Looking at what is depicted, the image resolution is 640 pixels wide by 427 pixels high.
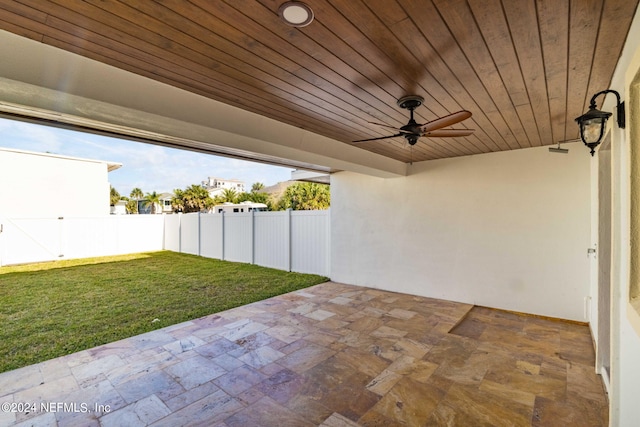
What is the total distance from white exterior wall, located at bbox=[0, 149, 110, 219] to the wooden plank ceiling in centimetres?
1044

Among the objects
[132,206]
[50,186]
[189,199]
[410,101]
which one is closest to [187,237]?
[50,186]

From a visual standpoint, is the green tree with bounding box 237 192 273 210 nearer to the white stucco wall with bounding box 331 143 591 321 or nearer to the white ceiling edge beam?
the white stucco wall with bounding box 331 143 591 321

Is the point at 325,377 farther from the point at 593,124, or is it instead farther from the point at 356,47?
the point at 593,124

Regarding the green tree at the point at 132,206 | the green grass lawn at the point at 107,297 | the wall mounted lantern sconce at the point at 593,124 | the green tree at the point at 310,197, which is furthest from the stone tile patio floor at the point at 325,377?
the green tree at the point at 132,206

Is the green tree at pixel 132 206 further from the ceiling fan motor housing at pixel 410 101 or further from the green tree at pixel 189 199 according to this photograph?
the ceiling fan motor housing at pixel 410 101

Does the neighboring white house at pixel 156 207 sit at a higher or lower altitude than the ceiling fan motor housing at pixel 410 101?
lower

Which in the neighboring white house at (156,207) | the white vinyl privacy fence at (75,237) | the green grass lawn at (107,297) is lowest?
the green grass lawn at (107,297)

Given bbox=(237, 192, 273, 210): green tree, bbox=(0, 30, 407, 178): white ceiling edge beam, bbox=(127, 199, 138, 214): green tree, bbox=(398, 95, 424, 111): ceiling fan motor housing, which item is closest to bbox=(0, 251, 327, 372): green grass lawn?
bbox=(0, 30, 407, 178): white ceiling edge beam

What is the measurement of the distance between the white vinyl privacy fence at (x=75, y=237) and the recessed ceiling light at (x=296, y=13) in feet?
36.7

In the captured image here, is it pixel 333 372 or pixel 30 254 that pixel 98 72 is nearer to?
pixel 333 372

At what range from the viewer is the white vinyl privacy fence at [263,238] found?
6918mm

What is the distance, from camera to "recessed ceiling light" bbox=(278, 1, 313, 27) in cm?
131

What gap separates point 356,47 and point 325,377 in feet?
8.72

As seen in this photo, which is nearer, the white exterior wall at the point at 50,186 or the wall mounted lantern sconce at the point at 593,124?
the wall mounted lantern sconce at the point at 593,124
